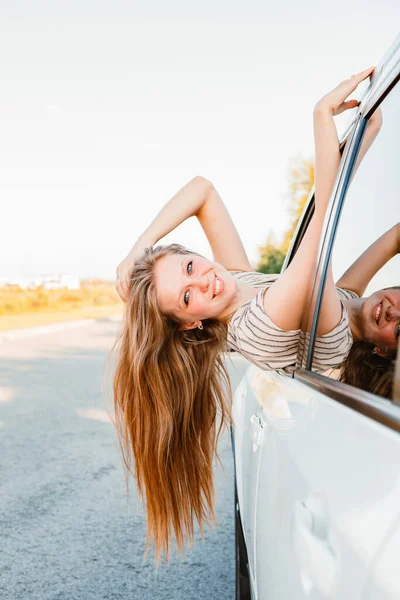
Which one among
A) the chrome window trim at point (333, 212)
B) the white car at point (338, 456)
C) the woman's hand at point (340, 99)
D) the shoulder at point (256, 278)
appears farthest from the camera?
the shoulder at point (256, 278)

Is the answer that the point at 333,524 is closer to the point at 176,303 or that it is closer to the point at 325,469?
the point at 325,469

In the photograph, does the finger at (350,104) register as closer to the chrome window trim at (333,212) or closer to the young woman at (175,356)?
the chrome window trim at (333,212)

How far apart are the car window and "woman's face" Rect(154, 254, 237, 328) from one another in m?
1.05

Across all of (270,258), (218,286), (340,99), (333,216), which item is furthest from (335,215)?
(270,258)

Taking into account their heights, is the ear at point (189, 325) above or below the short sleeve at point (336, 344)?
below

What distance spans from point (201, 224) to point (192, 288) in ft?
1.68

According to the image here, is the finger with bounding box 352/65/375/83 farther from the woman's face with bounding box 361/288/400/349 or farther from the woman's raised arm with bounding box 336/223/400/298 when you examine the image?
the woman's face with bounding box 361/288/400/349

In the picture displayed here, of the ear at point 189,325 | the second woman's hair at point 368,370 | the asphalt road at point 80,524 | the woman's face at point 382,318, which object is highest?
the woman's face at point 382,318

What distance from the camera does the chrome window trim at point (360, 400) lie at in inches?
39.9

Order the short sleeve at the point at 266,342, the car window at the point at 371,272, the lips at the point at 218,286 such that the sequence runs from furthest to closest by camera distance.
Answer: the lips at the point at 218,286 → the short sleeve at the point at 266,342 → the car window at the point at 371,272

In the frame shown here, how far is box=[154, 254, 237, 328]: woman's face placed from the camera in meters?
2.92

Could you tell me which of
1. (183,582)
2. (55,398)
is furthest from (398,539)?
(55,398)

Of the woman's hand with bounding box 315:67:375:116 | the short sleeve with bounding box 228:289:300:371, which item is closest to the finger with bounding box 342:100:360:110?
the woman's hand with bounding box 315:67:375:116

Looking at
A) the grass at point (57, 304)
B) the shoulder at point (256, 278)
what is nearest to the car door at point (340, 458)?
the shoulder at point (256, 278)
